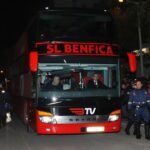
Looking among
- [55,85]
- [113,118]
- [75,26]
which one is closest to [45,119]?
[55,85]

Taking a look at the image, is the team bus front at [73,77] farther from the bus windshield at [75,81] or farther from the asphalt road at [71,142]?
the asphalt road at [71,142]

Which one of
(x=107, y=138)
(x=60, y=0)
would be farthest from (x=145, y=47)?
(x=60, y=0)

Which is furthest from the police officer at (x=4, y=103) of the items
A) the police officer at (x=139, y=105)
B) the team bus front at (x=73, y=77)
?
the police officer at (x=139, y=105)

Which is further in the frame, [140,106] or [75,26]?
[140,106]

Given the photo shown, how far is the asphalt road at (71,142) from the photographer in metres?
13.4

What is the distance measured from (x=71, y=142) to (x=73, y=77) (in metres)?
1.80

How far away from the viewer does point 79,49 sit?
14.6 m

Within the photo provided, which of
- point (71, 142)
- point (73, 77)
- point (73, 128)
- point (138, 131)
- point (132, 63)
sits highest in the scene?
point (132, 63)

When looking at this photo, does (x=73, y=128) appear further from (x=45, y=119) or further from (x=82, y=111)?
(x=45, y=119)

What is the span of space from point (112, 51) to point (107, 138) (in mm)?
2639

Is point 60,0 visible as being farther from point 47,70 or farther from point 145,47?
point 47,70

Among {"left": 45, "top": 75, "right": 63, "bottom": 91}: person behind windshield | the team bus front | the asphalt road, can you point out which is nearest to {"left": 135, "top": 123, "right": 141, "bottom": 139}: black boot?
the asphalt road

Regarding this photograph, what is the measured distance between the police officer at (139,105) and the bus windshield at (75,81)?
713mm

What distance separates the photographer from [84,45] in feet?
48.2
